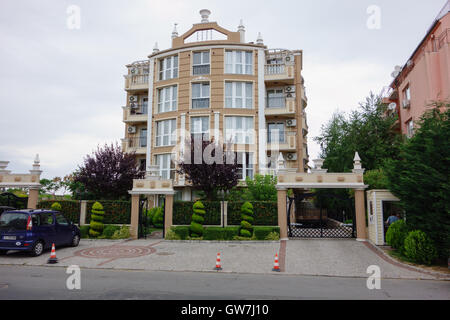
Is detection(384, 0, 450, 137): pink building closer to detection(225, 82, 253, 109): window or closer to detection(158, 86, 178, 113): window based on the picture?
detection(225, 82, 253, 109): window

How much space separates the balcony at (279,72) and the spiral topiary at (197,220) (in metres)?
13.8

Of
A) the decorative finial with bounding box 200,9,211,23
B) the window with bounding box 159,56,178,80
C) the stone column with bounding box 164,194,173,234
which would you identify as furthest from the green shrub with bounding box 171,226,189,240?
the decorative finial with bounding box 200,9,211,23

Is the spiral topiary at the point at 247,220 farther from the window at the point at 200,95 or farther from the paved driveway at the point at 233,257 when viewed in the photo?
the window at the point at 200,95

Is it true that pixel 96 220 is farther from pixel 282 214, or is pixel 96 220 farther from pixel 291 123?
pixel 291 123

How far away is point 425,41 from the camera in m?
21.1

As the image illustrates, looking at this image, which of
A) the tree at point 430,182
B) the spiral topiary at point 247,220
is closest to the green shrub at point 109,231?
the spiral topiary at point 247,220

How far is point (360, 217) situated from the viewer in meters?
17.0

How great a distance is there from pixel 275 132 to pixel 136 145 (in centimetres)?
1262

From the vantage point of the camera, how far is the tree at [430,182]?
34.3 feet

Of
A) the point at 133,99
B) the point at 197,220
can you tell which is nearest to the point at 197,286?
the point at 197,220

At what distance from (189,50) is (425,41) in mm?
17457

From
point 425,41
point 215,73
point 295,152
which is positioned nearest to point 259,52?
point 215,73

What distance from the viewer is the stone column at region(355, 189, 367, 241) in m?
16.8
